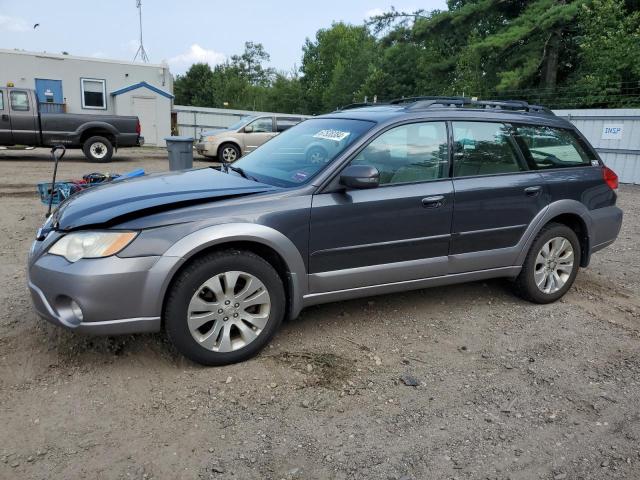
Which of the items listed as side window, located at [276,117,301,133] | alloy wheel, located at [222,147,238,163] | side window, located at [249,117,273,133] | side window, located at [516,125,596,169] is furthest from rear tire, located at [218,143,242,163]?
side window, located at [516,125,596,169]

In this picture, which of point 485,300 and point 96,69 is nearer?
point 485,300

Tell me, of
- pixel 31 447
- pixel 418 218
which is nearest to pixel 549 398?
pixel 418 218

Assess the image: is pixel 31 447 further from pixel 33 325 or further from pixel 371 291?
pixel 371 291

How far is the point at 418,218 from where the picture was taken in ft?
12.4

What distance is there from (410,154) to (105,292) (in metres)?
2.32

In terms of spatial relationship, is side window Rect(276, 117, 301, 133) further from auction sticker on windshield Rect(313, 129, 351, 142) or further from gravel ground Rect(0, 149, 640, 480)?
gravel ground Rect(0, 149, 640, 480)

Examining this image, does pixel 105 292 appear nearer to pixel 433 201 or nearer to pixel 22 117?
pixel 433 201

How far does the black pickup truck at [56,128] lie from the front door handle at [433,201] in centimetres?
1306

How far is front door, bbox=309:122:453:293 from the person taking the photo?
137 inches

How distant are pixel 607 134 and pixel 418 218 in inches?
490

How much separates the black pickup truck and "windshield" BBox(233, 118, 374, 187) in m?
11.8

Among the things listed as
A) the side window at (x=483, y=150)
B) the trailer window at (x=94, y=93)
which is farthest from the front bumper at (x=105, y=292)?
the trailer window at (x=94, y=93)

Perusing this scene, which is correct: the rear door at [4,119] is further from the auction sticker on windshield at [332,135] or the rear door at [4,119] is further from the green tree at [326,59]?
the green tree at [326,59]

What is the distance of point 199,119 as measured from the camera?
2359 cm
